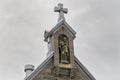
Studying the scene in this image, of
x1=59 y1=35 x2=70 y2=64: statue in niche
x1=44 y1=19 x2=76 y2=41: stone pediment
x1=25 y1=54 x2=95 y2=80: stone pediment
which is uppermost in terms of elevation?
x1=44 y1=19 x2=76 y2=41: stone pediment

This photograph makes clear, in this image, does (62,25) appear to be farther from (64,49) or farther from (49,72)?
(49,72)

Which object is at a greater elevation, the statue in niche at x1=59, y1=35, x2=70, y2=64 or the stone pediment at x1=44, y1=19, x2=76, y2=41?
the stone pediment at x1=44, y1=19, x2=76, y2=41

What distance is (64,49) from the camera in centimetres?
3025

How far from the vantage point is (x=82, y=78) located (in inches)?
1169

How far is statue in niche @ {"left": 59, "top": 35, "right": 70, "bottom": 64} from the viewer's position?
29922mm

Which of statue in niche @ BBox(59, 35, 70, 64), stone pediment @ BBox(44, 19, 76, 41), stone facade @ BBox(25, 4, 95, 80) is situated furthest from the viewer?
stone pediment @ BBox(44, 19, 76, 41)

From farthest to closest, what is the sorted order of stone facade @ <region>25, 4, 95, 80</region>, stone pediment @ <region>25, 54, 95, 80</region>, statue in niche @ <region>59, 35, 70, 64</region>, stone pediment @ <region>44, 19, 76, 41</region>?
stone pediment @ <region>44, 19, 76, 41</region>
statue in niche @ <region>59, 35, 70, 64</region>
stone facade @ <region>25, 4, 95, 80</region>
stone pediment @ <region>25, 54, 95, 80</region>

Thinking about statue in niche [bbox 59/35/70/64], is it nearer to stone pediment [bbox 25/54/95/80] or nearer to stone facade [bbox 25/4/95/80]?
stone facade [bbox 25/4/95/80]

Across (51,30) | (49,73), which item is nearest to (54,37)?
(51,30)

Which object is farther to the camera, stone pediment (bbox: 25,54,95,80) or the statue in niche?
the statue in niche

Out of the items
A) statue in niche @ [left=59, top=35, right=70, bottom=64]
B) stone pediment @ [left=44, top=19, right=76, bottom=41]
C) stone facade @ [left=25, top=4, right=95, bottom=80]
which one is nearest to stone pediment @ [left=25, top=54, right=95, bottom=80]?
stone facade @ [left=25, top=4, right=95, bottom=80]

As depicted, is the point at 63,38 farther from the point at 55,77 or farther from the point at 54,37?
the point at 55,77

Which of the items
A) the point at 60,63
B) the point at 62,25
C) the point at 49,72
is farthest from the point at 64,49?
the point at 49,72

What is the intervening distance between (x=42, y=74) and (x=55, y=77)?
3.29 feet
